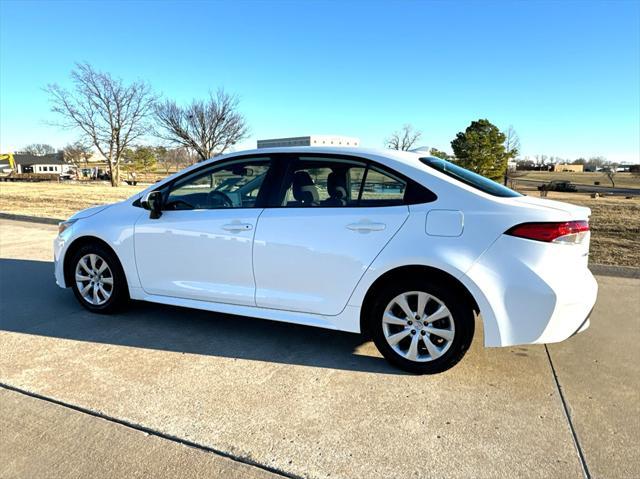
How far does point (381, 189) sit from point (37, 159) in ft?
405

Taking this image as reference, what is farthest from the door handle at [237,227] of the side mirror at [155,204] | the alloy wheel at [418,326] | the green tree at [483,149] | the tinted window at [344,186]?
the green tree at [483,149]

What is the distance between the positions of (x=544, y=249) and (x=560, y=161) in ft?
443

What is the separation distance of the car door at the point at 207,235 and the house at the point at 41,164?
109 meters

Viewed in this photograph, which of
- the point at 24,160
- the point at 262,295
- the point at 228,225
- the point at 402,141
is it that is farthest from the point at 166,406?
the point at 24,160

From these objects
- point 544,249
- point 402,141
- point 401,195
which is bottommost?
point 544,249

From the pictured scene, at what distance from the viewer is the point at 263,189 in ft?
12.2

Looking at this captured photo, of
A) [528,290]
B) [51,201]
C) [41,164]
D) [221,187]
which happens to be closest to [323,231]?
[221,187]

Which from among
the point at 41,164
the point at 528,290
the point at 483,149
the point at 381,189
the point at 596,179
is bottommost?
the point at 528,290

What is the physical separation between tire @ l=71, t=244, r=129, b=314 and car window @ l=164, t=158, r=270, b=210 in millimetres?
854

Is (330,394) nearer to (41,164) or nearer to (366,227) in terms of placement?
(366,227)

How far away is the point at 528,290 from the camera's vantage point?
2.92 metres

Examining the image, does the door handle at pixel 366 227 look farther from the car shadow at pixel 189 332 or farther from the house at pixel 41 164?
the house at pixel 41 164

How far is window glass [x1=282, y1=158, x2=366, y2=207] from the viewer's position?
3449 millimetres

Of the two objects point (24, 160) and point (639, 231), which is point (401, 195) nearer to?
point (639, 231)
